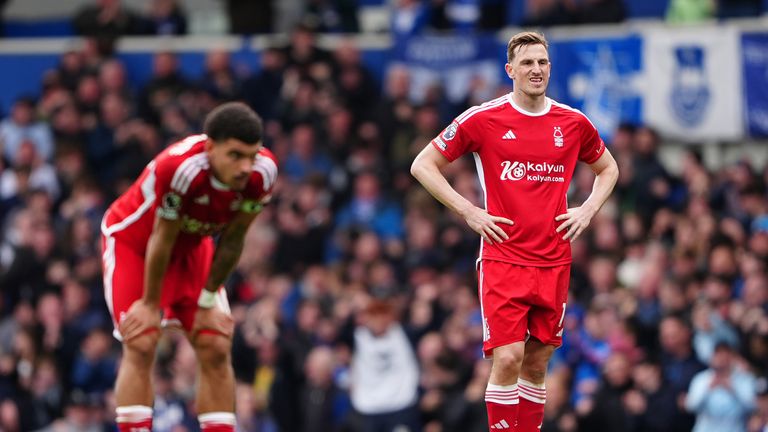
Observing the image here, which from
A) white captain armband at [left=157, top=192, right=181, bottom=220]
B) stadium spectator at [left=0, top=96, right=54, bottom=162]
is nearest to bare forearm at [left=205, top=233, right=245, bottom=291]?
white captain armband at [left=157, top=192, right=181, bottom=220]

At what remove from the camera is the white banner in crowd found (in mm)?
20234

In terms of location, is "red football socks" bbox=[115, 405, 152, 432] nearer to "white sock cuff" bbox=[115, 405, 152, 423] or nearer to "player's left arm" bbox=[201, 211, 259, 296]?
"white sock cuff" bbox=[115, 405, 152, 423]

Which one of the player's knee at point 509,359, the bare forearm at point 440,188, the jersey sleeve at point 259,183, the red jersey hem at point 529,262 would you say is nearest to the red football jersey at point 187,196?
the jersey sleeve at point 259,183

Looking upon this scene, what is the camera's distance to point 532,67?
1130cm

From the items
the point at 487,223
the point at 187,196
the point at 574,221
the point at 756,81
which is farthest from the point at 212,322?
the point at 756,81

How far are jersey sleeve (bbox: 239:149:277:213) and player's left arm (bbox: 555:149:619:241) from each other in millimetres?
1923

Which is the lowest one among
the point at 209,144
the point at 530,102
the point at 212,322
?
the point at 212,322

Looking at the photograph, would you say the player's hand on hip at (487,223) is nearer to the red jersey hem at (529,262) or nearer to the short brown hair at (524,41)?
the red jersey hem at (529,262)

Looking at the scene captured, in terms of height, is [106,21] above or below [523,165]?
above

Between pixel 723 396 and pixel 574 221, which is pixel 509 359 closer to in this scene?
pixel 574 221

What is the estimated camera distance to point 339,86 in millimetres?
21812

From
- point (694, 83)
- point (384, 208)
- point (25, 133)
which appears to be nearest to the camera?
point (384, 208)

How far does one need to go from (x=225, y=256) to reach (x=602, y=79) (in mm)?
9705

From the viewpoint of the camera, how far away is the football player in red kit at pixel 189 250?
11.2 meters
